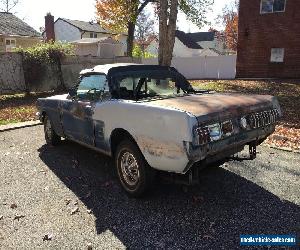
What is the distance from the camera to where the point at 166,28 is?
14602mm

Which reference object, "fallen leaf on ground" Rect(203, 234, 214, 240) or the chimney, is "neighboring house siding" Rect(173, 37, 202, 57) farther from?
"fallen leaf on ground" Rect(203, 234, 214, 240)

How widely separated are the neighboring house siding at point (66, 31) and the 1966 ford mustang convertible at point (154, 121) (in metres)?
49.7

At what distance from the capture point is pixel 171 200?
4617 millimetres

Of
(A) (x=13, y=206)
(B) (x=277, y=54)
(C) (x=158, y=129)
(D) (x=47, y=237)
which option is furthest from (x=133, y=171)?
(B) (x=277, y=54)

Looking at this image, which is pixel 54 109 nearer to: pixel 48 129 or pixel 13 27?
pixel 48 129

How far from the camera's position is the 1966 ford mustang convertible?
385 centimetres

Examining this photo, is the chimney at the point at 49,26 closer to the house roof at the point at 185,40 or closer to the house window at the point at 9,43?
the house roof at the point at 185,40

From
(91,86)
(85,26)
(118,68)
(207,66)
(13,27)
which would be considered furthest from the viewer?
(85,26)

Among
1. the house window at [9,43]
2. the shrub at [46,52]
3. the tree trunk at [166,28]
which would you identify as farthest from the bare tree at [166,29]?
the house window at [9,43]

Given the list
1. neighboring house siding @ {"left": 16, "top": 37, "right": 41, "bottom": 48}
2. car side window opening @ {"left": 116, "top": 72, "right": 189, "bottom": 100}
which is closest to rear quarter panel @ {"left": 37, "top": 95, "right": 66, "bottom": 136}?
car side window opening @ {"left": 116, "top": 72, "right": 189, "bottom": 100}

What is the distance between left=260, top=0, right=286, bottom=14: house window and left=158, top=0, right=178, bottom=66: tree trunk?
10764 mm

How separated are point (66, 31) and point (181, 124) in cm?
5416

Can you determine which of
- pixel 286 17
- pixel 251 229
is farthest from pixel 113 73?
pixel 286 17

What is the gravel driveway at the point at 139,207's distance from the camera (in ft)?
12.2
